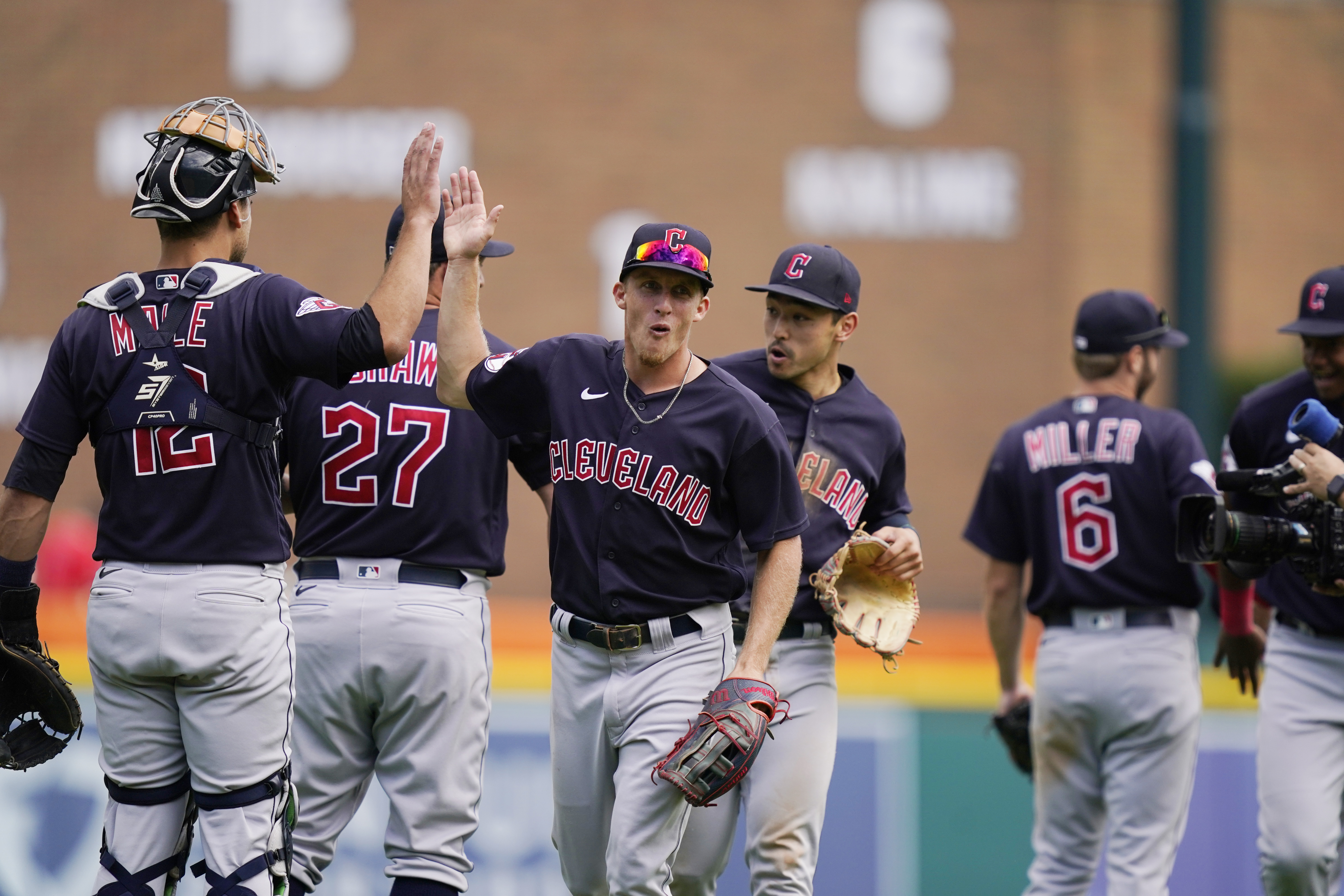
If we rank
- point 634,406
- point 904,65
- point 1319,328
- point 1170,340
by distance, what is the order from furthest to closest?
point 904,65, point 1170,340, point 1319,328, point 634,406

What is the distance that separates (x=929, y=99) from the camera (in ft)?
56.5

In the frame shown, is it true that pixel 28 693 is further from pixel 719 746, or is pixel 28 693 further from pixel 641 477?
pixel 719 746

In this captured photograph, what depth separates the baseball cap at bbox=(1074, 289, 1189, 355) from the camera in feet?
17.7

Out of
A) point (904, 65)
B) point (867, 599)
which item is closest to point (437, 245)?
point (867, 599)

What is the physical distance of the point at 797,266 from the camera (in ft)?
15.6

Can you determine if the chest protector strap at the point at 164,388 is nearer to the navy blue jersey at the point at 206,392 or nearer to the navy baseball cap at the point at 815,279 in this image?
the navy blue jersey at the point at 206,392

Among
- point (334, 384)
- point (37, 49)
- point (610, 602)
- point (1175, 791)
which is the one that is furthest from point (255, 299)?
point (37, 49)

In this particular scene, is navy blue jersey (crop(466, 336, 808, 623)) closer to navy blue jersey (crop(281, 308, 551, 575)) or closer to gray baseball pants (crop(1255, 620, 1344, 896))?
navy blue jersey (crop(281, 308, 551, 575))

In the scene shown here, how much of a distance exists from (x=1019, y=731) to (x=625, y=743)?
2.39m

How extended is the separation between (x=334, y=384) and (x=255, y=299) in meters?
0.30

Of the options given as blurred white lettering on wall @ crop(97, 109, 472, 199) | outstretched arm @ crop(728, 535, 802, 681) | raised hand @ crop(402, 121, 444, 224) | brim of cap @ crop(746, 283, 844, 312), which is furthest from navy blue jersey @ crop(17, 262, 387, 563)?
blurred white lettering on wall @ crop(97, 109, 472, 199)

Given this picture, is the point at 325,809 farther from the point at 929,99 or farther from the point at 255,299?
the point at 929,99

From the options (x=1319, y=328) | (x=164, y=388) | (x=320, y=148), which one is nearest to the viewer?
(x=164, y=388)

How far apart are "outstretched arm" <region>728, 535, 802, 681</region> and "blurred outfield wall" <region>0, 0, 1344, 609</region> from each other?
1250 centimetres
